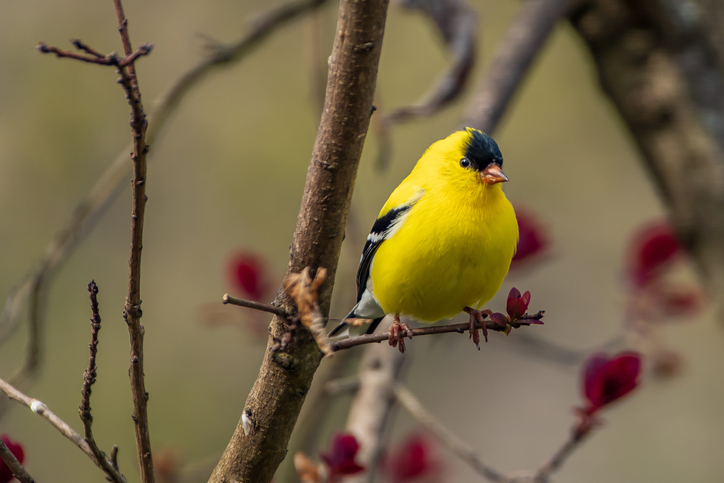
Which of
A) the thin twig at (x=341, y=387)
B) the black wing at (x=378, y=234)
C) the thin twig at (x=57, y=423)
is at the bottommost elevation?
the thin twig at (x=57, y=423)

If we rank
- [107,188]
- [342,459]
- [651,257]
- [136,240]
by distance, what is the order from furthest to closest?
[651,257] → [107,188] → [342,459] → [136,240]

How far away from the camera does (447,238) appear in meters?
1.51

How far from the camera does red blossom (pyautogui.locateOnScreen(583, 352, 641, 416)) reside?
1.44m

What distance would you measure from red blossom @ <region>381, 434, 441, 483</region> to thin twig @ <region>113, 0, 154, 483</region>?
3.44 ft

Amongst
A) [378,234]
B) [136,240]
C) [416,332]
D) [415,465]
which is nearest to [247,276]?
[378,234]

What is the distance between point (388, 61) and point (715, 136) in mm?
3550

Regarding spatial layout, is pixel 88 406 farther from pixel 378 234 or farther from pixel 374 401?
pixel 374 401

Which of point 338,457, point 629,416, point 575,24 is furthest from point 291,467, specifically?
point 629,416

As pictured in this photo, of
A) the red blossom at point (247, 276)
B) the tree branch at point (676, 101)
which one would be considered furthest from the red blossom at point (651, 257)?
the red blossom at point (247, 276)

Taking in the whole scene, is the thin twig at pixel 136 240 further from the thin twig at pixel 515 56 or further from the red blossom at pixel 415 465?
the thin twig at pixel 515 56

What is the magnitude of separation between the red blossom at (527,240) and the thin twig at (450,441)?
1.82 ft

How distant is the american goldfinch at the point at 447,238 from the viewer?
4.90 feet

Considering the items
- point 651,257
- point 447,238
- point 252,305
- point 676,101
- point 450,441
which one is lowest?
point 450,441

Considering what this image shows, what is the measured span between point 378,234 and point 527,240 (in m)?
0.57
